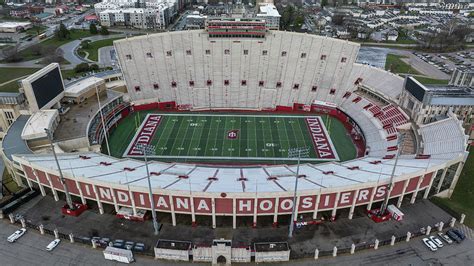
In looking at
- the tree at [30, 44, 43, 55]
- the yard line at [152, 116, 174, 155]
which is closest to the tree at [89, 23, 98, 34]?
the tree at [30, 44, 43, 55]

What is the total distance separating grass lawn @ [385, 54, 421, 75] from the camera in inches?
3280

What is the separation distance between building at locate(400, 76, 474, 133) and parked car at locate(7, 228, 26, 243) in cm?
5021

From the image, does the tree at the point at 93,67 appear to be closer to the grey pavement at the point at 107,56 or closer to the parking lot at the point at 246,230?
the grey pavement at the point at 107,56

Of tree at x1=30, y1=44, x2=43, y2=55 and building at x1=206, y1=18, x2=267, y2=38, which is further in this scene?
tree at x1=30, y1=44, x2=43, y2=55

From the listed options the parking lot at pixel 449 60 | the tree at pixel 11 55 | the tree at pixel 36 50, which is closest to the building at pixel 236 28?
the parking lot at pixel 449 60

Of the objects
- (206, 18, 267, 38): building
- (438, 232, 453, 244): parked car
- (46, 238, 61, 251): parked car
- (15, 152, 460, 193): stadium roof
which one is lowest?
(438, 232, 453, 244): parked car

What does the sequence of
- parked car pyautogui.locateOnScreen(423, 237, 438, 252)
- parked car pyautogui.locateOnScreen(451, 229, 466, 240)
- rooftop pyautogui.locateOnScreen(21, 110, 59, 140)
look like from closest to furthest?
parked car pyautogui.locateOnScreen(423, 237, 438, 252)
parked car pyautogui.locateOnScreen(451, 229, 466, 240)
rooftop pyautogui.locateOnScreen(21, 110, 59, 140)

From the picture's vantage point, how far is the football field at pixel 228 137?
47.2 meters

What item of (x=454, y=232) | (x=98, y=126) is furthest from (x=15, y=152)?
(x=454, y=232)

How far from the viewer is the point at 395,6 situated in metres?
186

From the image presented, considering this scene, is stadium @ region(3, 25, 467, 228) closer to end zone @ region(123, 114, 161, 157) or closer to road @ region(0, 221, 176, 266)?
end zone @ region(123, 114, 161, 157)

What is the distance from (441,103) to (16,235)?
53.0m

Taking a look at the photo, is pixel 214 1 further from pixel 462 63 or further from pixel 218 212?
pixel 218 212

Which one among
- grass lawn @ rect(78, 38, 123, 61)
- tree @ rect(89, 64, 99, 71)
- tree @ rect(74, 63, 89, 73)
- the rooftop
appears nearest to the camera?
the rooftop
